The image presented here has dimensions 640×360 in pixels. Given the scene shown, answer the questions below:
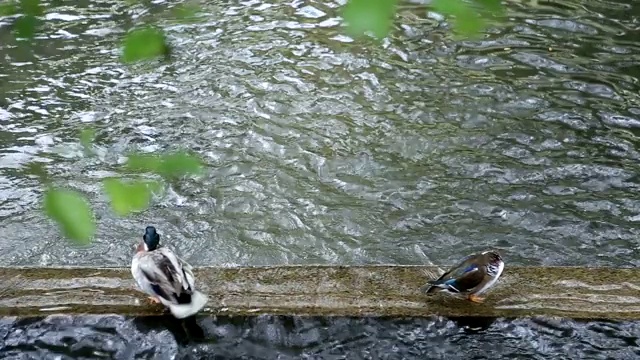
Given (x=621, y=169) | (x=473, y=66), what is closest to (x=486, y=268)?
(x=621, y=169)

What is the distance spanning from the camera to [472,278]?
411 cm

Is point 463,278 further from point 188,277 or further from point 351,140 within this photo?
point 351,140

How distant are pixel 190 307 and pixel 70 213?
274 centimetres

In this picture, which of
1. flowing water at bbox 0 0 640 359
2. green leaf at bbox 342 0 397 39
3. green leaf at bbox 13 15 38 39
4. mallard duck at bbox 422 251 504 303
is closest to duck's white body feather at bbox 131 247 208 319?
flowing water at bbox 0 0 640 359

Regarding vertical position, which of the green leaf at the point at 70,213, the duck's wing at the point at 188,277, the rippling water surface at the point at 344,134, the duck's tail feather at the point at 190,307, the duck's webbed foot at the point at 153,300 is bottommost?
the rippling water surface at the point at 344,134

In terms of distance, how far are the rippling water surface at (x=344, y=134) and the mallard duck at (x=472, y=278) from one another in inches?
70.2

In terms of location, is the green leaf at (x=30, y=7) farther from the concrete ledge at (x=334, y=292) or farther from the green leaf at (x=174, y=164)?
the concrete ledge at (x=334, y=292)

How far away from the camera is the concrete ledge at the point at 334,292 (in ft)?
13.7

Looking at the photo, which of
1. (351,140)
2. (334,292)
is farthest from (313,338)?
(351,140)

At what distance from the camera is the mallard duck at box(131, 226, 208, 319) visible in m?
4.00

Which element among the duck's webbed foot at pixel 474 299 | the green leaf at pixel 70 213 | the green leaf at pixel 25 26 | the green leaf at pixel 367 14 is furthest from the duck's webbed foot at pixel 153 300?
the green leaf at pixel 367 14

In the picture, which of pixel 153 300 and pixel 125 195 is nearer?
pixel 125 195

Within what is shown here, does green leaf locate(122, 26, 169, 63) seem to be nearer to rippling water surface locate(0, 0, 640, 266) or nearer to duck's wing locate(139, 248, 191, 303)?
duck's wing locate(139, 248, 191, 303)

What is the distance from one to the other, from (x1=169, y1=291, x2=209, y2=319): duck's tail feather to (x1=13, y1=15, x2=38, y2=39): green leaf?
243cm
